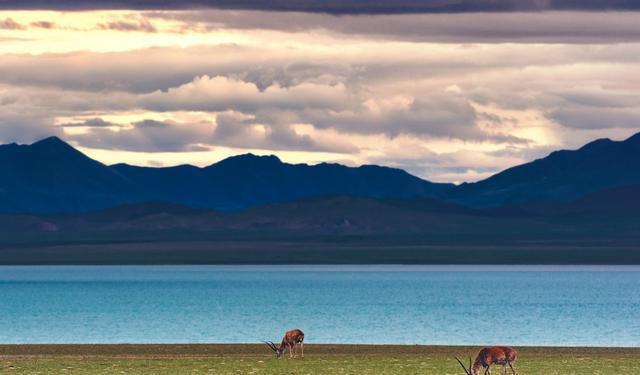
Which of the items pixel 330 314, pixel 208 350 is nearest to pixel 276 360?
pixel 208 350

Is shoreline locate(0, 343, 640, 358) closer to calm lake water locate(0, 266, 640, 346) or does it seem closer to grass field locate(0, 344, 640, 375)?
grass field locate(0, 344, 640, 375)

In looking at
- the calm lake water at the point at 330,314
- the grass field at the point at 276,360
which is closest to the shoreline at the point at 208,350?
the grass field at the point at 276,360

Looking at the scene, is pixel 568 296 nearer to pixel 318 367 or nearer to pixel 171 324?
pixel 171 324

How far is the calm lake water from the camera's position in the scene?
77.8m

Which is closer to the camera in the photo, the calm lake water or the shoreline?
the shoreline

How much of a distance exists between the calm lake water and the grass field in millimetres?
14040

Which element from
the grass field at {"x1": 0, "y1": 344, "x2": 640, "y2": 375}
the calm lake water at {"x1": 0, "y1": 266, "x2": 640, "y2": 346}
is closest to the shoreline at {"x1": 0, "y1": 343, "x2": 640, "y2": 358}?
the grass field at {"x1": 0, "y1": 344, "x2": 640, "y2": 375}

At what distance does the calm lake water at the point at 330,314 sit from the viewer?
3061 inches

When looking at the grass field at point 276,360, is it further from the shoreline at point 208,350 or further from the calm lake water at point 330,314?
the calm lake water at point 330,314

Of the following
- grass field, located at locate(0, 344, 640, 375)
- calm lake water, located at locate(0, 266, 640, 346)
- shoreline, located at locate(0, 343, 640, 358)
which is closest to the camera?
grass field, located at locate(0, 344, 640, 375)

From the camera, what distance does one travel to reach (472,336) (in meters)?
77.8

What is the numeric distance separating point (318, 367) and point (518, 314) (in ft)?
216

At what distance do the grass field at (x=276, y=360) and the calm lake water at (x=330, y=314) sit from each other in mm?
14040

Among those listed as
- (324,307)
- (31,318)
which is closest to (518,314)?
(324,307)
